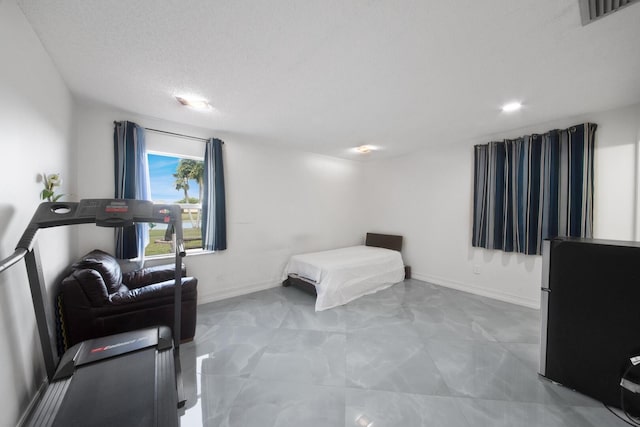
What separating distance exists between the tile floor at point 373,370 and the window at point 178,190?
1005mm

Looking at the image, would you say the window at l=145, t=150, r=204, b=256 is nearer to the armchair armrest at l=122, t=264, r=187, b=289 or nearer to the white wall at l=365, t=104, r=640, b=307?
the armchair armrest at l=122, t=264, r=187, b=289

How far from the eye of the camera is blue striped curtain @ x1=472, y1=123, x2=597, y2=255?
110 inches

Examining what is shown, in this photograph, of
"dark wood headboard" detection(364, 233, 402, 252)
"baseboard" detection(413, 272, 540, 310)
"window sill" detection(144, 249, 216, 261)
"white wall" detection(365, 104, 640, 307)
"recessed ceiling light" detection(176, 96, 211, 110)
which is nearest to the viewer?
"recessed ceiling light" detection(176, 96, 211, 110)

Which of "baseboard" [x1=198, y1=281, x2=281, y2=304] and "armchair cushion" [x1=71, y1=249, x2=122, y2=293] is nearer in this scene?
"armchair cushion" [x1=71, y1=249, x2=122, y2=293]

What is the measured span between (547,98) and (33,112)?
4307mm

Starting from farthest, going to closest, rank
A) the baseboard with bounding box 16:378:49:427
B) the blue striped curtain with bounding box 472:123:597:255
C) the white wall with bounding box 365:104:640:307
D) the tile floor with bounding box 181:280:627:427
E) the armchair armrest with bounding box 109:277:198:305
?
the blue striped curtain with bounding box 472:123:597:255
the white wall with bounding box 365:104:640:307
the armchair armrest with bounding box 109:277:198:305
the tile floor with bounding box 181:280:627:427
the baseboard with bounding box 16:378:49:427

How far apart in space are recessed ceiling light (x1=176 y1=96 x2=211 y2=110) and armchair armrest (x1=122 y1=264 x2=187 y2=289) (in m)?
1.87

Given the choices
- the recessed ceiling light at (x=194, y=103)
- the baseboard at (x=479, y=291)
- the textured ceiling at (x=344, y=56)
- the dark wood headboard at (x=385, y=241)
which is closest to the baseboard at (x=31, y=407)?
the textured ceiling at (x=344, y=56)

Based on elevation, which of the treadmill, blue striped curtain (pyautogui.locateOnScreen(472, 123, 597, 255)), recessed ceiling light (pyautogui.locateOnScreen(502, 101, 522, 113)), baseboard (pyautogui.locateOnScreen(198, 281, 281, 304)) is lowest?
baseboard (pyautogui.locateOnScreen(198, 281, 281, 304))

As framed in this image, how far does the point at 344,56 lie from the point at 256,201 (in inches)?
104

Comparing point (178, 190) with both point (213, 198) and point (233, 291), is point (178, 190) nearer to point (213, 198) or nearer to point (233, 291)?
point (213, 198)

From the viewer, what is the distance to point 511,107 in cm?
260

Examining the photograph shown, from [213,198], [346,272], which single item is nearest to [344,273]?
[346,272]

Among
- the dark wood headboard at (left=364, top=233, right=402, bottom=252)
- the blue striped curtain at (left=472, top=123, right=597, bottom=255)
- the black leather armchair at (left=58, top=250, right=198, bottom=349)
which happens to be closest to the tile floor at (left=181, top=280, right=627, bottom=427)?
the black leather armchair at (left=58, top=250, right=198, bottom=349)
